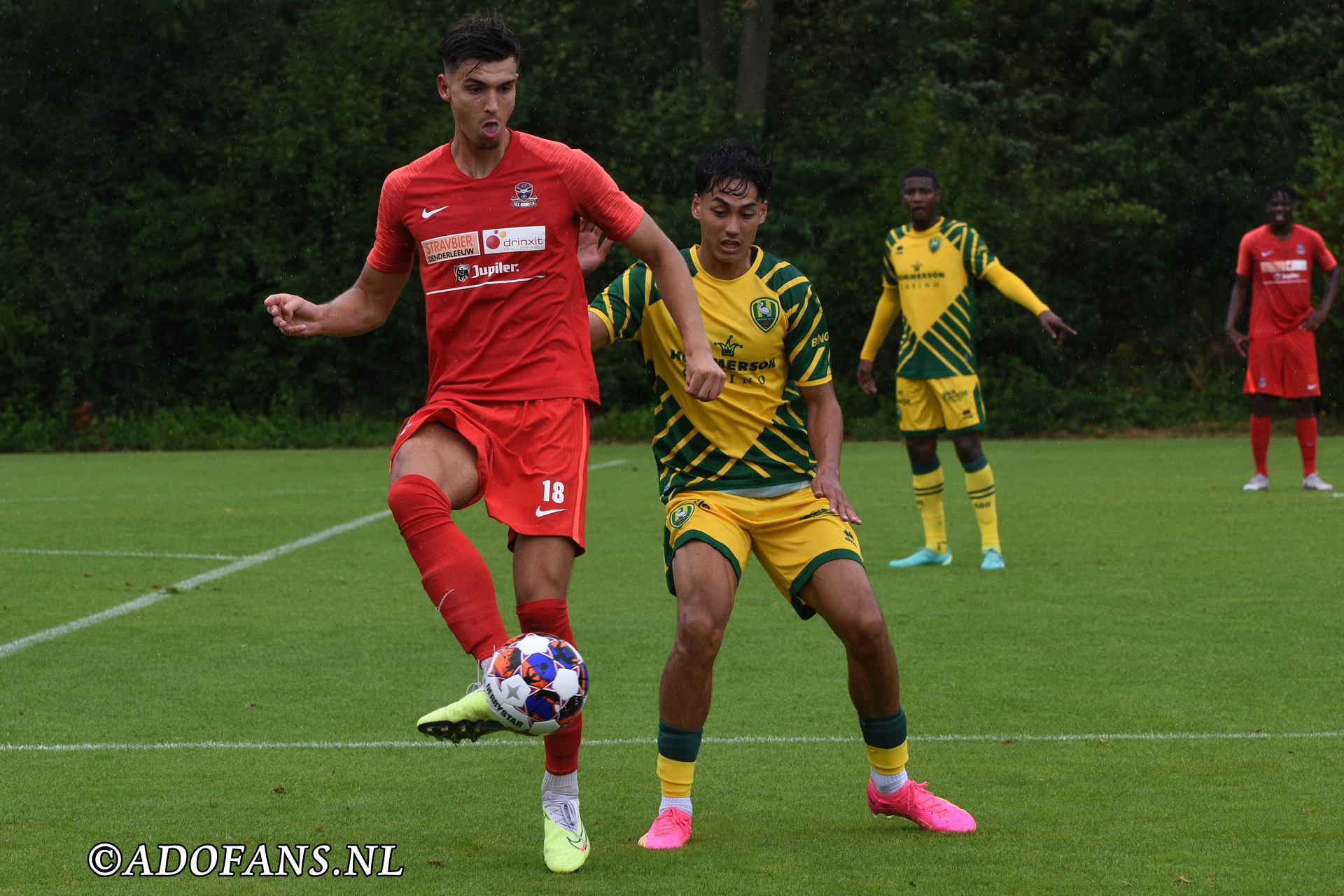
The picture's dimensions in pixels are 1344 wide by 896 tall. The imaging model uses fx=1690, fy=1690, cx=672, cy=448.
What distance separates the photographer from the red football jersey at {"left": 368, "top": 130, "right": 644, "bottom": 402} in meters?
4.64

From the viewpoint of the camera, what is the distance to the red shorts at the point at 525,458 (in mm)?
4539

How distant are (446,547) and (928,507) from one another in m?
6.62

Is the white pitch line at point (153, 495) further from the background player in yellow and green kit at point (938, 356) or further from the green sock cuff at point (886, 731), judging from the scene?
the green sock cuff at point (886, 731)

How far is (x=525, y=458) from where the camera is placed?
15.1 feet

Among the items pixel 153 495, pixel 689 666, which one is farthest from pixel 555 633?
pixel 153 495

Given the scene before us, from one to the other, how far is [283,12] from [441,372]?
2571cm

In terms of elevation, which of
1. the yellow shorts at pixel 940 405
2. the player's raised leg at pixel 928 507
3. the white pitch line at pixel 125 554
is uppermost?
the yellow shorts at pixel 940 405

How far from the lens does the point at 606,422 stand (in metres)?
25.4

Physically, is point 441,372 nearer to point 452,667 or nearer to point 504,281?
point 504,281

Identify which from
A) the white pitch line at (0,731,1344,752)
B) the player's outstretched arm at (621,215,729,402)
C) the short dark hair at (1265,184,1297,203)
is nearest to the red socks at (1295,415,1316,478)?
the short dark hair at (1265,184,1297,203)

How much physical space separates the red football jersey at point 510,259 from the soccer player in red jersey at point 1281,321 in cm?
1136

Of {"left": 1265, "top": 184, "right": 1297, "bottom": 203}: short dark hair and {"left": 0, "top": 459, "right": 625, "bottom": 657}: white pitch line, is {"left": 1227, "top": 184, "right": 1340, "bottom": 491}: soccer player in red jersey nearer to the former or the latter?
{"left": 1265, "top": 184, "right": 1297, "bottom": 203}: short dark hair

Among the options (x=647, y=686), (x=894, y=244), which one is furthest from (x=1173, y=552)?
(x=647, y=686)

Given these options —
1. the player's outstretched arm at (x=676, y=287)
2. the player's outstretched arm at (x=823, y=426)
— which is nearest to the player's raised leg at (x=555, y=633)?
the player's outstretched arm at (x=676, y=287)
